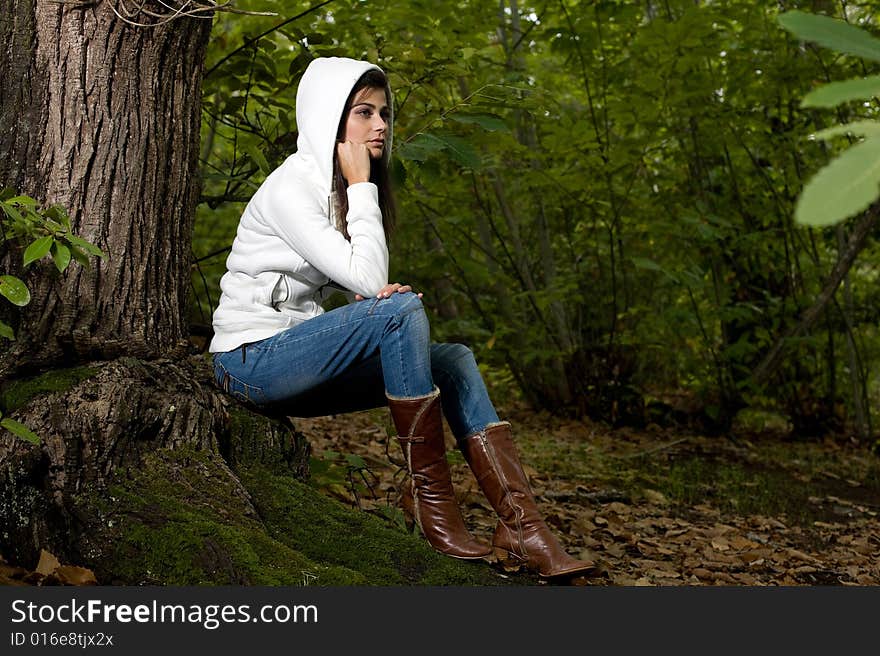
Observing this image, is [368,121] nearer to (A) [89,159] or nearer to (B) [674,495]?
(A) [89,159]

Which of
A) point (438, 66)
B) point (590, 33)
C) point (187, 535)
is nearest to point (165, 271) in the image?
point (187, 535)

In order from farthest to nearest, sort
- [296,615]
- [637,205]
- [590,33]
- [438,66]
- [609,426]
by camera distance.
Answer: [609,426]
[637,205]
[590,33]
[438,66]
[296,615]

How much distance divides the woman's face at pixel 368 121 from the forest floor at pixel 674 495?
1079 mm

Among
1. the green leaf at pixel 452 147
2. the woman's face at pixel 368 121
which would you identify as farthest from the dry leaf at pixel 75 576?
the green leaf at pixel 452 147

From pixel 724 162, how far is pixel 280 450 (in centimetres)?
549

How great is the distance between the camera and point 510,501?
259cm

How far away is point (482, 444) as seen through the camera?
262 centimetres

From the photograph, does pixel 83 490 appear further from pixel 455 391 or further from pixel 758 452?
pixel 758 452

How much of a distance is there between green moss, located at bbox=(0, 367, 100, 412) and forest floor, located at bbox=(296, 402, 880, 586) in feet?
3.04

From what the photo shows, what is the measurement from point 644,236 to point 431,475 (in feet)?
15.7

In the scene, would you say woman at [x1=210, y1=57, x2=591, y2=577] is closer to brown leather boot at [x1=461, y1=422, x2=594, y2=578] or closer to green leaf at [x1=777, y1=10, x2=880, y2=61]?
brown leather boot at [x1=461, y1=422, x2=594, y2=578]

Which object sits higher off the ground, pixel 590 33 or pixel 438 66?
pixel 590 33

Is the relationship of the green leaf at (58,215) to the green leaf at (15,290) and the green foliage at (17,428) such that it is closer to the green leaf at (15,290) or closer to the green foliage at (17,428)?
the green leaf at (15,290)

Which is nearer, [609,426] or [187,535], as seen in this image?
[187,535]
